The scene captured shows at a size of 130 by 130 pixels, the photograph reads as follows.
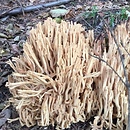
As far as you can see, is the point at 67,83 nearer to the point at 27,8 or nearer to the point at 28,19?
the point at 28,19

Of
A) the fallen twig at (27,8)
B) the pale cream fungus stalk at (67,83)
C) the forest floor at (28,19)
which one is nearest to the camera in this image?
the pale cream fungus stalk at (67,83)

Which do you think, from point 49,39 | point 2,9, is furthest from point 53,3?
point 49,39

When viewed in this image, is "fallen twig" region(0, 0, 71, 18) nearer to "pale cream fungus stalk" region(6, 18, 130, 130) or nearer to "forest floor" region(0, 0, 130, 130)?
"forest floor" region(0, 0, 130, 130)

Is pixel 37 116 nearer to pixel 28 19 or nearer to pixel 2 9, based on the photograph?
pixel 28 19

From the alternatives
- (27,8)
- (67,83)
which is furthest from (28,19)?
(67,83)

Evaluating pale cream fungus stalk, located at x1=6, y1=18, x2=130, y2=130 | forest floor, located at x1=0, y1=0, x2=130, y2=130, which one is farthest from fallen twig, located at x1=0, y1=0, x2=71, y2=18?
pale cream fungus stalk, located at x1=6, y1=18, x2=130, y2=130

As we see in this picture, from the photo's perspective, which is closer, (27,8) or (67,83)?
(67,83)

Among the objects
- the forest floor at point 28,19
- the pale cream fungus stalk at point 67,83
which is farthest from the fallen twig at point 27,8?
the pale cream fungus stalk at point 67,83

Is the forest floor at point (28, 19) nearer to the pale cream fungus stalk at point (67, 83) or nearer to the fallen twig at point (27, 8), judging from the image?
the fallen twig at point (27, 8)

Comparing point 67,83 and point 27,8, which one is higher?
point 27,8
